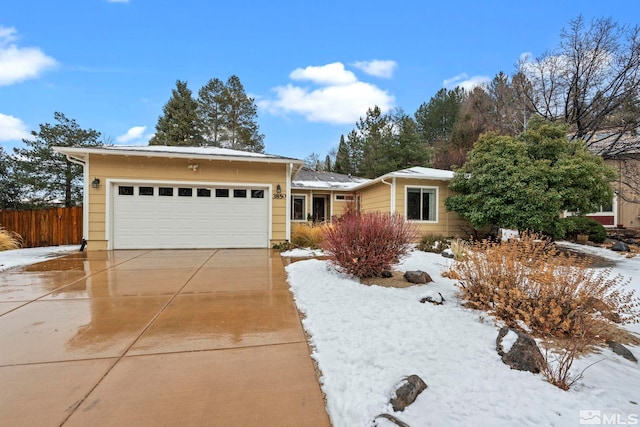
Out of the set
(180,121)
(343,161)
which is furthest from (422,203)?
(180,121)

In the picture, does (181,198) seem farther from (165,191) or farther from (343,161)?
(343,161)

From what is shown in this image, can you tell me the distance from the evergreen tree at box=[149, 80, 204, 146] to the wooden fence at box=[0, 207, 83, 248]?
12735 millimetres

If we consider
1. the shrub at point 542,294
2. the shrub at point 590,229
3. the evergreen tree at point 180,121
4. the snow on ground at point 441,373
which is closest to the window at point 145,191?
the snow on ground at point 441,373

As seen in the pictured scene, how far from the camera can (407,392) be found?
1909 mm

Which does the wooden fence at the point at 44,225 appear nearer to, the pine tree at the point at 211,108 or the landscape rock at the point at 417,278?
the landscape rock at the point at 417,278

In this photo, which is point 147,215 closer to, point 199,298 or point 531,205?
point 199,298

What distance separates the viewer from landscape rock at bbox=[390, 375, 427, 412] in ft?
6.05

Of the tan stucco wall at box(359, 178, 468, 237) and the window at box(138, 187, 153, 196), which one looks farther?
the tan stucco wall at box(359, 178, 468, 237)

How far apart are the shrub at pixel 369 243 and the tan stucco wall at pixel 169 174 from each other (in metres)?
5.08

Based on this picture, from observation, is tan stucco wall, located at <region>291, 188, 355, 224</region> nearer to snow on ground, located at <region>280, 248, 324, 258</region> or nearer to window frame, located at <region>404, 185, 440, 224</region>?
window frame, located at <region>404, 185, 440, 224</region>

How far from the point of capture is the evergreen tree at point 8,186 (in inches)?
480

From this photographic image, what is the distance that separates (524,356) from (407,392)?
44.2 inches

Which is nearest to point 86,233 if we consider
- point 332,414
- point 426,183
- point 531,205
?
point 332,414

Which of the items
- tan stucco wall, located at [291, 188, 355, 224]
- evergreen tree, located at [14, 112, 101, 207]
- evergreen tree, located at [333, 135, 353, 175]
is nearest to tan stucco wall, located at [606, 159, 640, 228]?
tan stucco wall, located at [291, 188, 355, 224]
